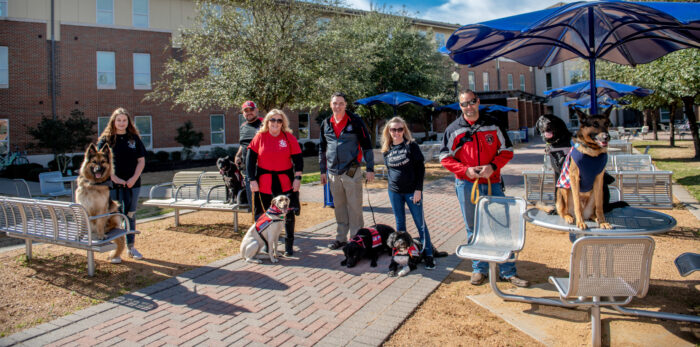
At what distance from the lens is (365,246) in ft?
17.3

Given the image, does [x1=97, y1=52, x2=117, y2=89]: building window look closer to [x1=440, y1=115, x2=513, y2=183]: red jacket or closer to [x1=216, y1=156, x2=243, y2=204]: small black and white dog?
[x1=216, y1=156, x2=243, y2=204]: small black and white dog

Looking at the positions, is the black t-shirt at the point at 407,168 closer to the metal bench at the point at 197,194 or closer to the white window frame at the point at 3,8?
the metal bench at the point at 197,194

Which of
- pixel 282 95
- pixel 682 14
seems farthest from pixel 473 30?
pixel 282 95

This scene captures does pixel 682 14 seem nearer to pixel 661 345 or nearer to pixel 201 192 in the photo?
pixel 661 345

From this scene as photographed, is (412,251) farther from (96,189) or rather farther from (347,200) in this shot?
(96,189)

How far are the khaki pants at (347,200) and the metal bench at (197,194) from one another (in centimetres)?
175

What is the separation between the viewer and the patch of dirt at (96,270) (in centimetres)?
430

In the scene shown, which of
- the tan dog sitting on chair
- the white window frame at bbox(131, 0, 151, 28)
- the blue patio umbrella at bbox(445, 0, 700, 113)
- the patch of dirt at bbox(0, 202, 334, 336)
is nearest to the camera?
the blue patio umbrella at bbox(445, 0, 700, 113)

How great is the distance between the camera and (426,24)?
39.0 meters

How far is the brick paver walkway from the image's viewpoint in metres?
3.58

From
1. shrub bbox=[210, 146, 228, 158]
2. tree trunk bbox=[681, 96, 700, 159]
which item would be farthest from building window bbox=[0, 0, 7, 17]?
tree trunk bbox=[681, 96, 700, 159]

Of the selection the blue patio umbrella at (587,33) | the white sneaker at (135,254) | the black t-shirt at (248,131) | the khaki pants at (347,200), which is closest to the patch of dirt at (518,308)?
the khaki pants at (347,200)

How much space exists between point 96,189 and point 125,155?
735 mm

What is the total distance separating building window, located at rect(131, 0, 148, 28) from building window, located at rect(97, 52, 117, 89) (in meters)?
2.37
